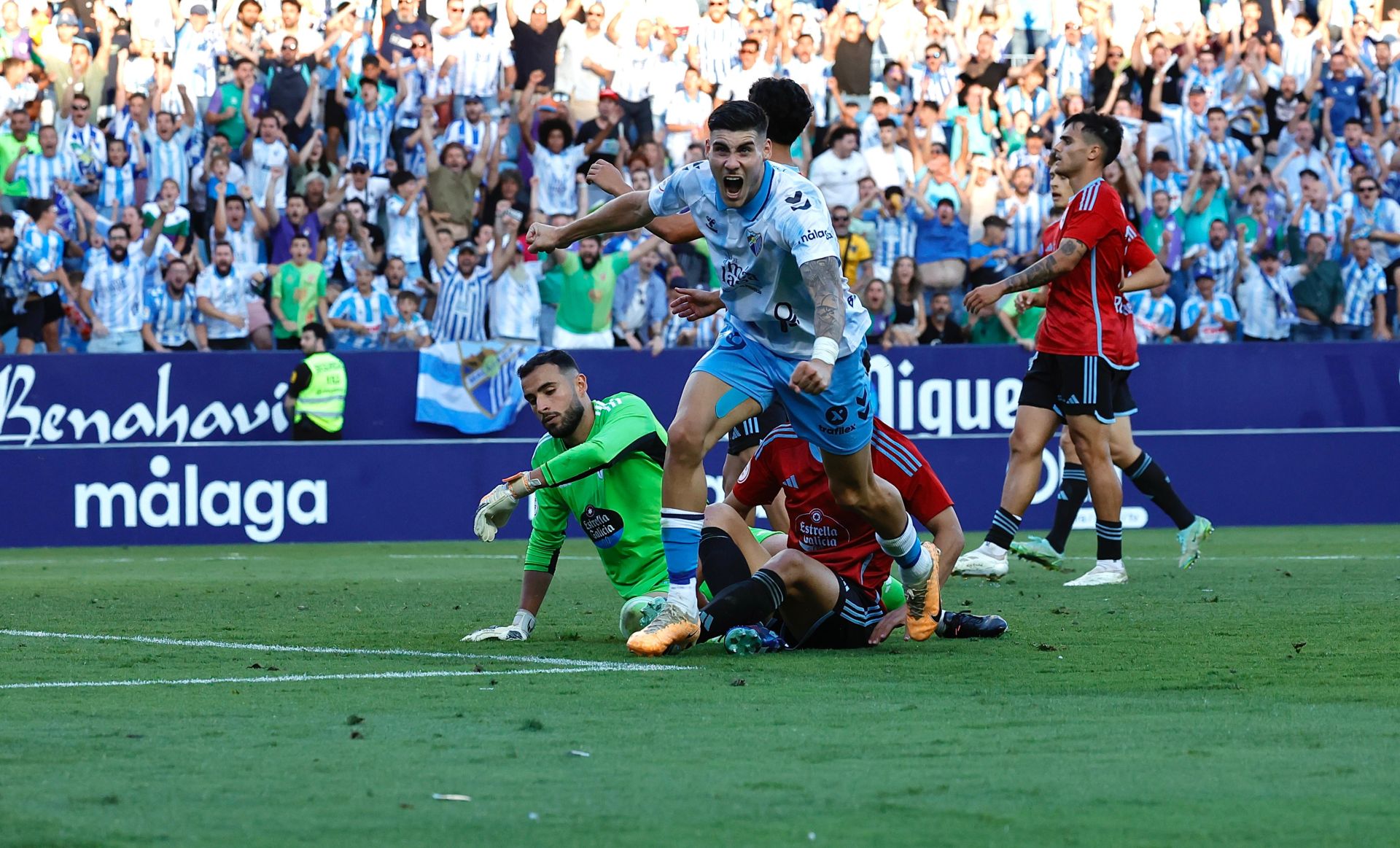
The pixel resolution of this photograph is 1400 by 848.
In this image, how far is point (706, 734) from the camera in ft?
17.2

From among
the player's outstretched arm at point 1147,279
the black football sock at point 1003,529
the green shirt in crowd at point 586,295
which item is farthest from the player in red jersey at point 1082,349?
the green shirt in crowd at point 586,295

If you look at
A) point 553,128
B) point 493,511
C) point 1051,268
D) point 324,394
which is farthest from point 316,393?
point 493,511

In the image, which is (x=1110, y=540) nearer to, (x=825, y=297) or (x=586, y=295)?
(x=825, y=297)

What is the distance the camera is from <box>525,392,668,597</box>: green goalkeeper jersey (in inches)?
310

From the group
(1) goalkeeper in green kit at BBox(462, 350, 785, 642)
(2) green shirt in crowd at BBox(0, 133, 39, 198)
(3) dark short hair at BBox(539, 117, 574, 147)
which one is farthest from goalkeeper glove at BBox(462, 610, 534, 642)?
(2) green shirt in crowd at BBox(0, 133, 39, 198)

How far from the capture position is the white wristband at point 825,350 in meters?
6.78

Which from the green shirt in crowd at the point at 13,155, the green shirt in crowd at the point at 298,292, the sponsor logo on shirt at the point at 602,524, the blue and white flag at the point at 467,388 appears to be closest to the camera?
the sponsor logo on shirt at the point at 602,524

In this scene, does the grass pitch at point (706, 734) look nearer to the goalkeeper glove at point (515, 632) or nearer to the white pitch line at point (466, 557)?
the goalkeeper glove at point (515, 632)

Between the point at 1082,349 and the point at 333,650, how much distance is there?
507cm

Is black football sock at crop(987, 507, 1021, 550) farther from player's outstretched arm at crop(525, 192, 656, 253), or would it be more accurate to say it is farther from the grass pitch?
player's outstretched arm at crop(525, 192, 656, 253)

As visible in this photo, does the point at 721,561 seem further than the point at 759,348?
Yes

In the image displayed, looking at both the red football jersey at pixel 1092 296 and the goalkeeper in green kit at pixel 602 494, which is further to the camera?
the red football jersey at pixel 1092 296

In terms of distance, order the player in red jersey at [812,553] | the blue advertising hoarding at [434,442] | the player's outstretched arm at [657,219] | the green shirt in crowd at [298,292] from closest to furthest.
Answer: the player in red jersey at [812,553], the player's outstretched arm at [657,219], the blue advertising hoarding at [434,442], the green shirt in crowd at [298,292]

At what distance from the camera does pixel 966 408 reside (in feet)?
58.4
